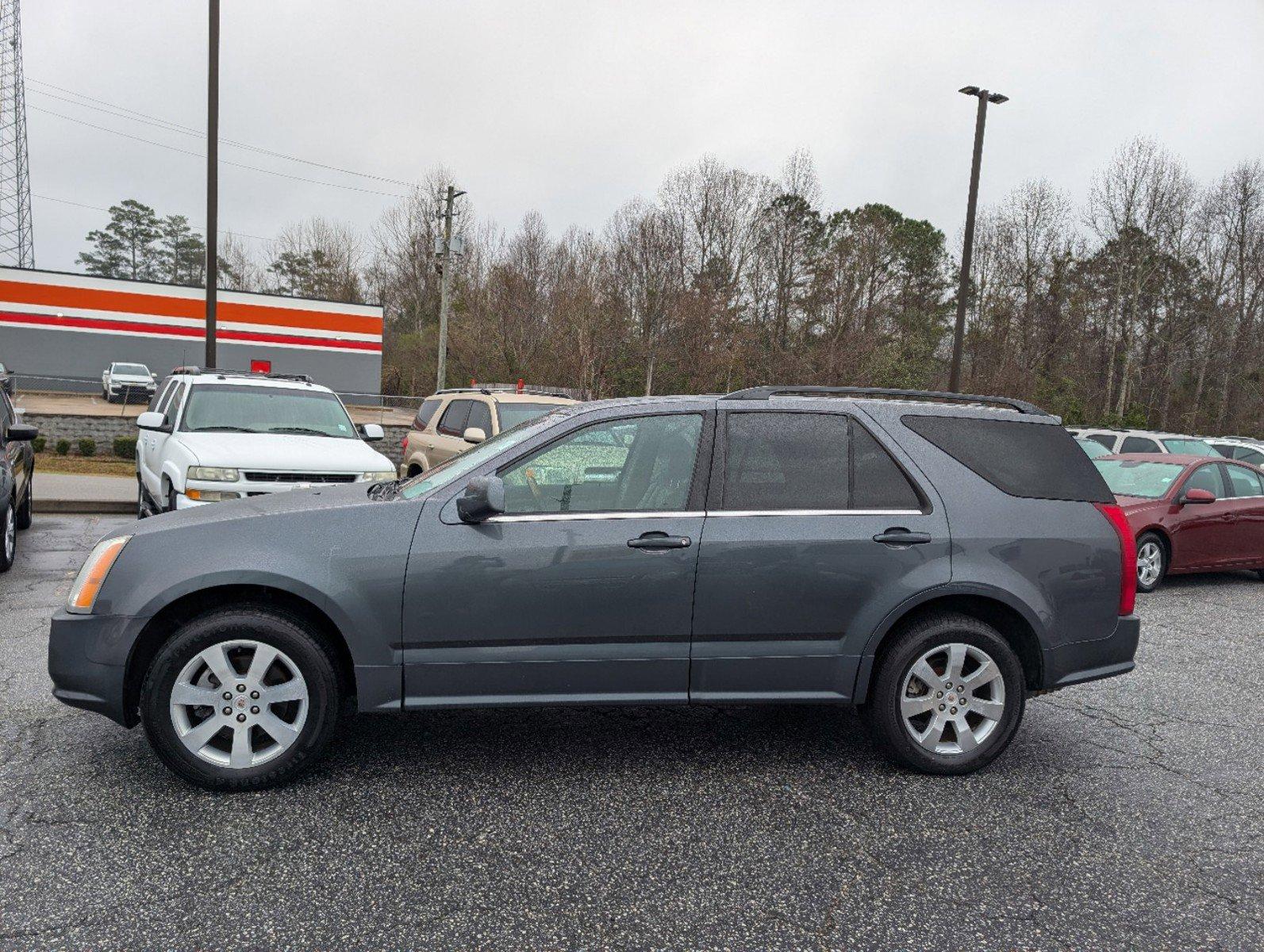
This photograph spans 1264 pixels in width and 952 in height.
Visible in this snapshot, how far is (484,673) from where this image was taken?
3.64m

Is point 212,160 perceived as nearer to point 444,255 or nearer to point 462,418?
point 462,418

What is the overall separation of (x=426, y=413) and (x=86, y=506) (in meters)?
4.60

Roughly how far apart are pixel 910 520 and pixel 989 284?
138ft

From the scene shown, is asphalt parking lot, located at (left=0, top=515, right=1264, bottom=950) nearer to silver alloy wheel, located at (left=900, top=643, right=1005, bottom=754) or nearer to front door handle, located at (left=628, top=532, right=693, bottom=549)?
silver alloy wheel, located at (left=900, top=643, right=1005, bottom=754)

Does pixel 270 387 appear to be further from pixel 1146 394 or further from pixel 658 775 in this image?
pixel 1146 394

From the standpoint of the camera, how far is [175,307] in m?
38.8

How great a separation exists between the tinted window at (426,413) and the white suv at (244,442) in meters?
1.79

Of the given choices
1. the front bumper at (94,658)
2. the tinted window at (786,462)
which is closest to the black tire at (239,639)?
the front bumper at (94,658)

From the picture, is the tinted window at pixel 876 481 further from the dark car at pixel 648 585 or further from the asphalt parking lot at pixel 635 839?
the asphalt parking lot at pixel 635 839

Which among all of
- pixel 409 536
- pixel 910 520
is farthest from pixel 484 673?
pixel 910 520

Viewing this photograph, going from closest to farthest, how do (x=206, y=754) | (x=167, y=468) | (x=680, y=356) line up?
(x=206, y=754)
(x=167, y=468)
(x=680, y=356)

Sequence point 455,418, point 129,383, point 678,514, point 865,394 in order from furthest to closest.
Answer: point 129,383 < point 455,418 < point 865,394 < point 678,514

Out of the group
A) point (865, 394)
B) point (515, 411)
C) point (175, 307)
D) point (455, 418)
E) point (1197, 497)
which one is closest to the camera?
point (865, 394)

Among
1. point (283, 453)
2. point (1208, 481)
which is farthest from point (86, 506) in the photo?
point (1208, 481)
